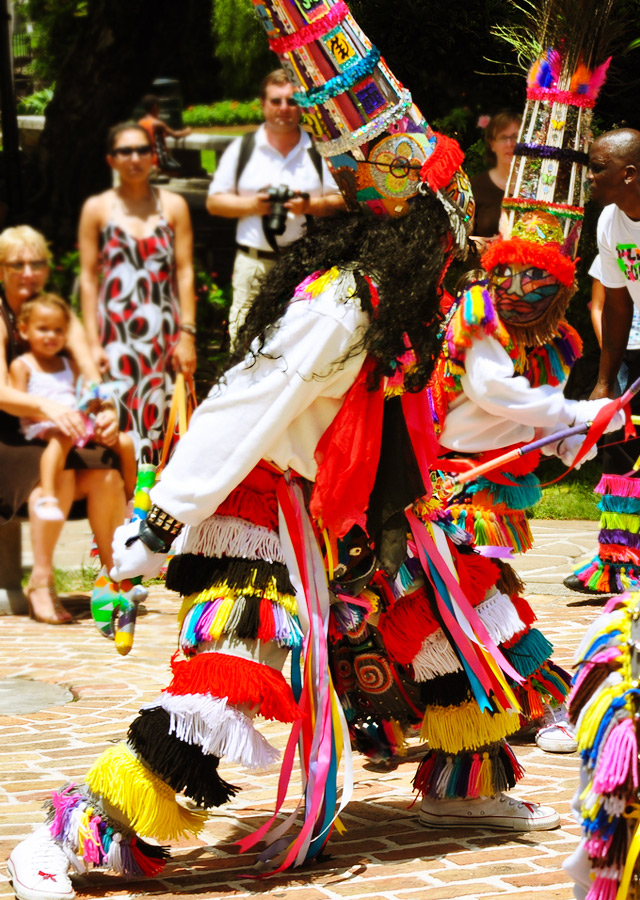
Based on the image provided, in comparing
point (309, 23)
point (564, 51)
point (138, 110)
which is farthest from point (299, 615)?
point (138, 110)

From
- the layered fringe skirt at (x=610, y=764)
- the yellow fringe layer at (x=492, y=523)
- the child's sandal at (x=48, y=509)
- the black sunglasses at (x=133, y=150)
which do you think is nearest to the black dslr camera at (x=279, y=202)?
the black sunglasses at (x=133, y=150)

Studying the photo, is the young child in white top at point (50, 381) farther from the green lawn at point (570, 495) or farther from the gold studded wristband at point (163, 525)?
the gold studded wristband at point (163, 525)

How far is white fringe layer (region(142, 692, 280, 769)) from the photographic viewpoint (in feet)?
10.2

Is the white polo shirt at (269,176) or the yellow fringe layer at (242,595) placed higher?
the white polo shirt at (269,176)

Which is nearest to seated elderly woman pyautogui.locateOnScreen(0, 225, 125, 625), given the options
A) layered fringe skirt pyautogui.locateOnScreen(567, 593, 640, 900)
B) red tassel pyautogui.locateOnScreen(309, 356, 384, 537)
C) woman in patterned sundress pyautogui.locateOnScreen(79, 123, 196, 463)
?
woman in patterned sundress pyautogui.locateOnScreen(79, 123, 196, 463)

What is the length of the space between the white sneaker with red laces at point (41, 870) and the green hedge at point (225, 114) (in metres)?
8.04

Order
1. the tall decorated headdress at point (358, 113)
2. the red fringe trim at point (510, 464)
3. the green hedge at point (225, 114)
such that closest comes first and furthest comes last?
1. the tall decorated headdress at point (358, 113)
2. the red fringe trim at point (510, 464)
3. the green hedge at point (225, 114)

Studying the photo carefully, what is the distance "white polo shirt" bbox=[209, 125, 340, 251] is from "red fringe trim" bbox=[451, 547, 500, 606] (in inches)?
149

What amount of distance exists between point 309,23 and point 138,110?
7.86 meters

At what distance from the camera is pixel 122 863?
3178 mm

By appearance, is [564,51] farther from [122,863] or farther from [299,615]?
[122,863]

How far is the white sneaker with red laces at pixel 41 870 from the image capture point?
3078mm

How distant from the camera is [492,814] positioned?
363cm

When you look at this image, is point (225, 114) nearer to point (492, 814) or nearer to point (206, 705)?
point (492, 814)
